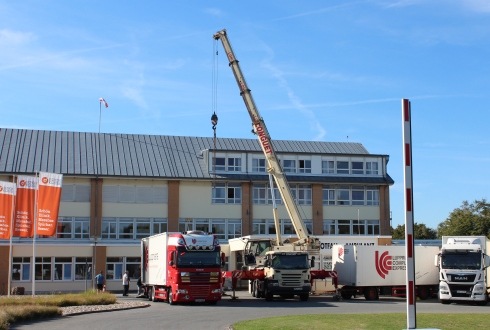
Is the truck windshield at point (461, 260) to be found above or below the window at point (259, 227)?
below

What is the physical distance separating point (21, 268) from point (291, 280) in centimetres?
2329

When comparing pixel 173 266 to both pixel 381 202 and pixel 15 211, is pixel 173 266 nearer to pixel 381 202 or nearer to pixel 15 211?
pixel 15 211

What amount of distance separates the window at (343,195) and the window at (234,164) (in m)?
8.39

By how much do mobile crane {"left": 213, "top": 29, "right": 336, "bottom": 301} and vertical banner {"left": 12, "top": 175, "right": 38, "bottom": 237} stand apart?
1086 cm

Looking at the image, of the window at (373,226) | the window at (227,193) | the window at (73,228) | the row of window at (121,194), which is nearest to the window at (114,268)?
the window at (73,228)

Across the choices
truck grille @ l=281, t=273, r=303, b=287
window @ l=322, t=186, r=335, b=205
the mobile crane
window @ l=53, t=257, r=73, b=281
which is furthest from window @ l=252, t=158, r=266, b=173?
truck grille @ l=281, t=273, r=303, b=287

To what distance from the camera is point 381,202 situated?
6172 centimetres

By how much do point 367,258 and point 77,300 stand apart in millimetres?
15991

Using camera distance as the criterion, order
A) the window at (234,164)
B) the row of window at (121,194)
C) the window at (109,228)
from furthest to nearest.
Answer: the window at (234,164) < the window at (109,228) < the row of window at (121,194)

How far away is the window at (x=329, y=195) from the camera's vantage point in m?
61.1

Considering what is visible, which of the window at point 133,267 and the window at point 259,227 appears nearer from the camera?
the window at point 133,267

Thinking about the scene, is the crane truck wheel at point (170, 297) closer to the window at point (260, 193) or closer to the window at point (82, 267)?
the window at point (82, 267)

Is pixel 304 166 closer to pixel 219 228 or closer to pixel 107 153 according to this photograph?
pixel 219 228

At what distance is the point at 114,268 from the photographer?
53.9 metres
